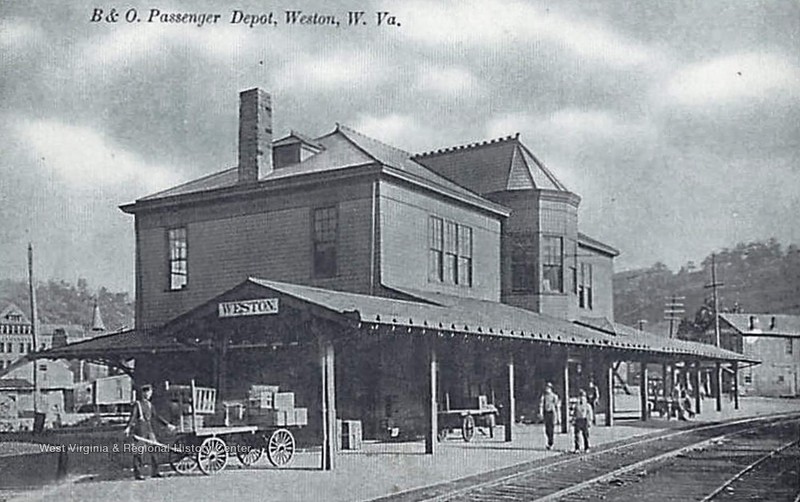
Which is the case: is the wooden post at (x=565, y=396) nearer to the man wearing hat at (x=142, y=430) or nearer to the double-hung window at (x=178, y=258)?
the double-hung window at (x=178, y=258)

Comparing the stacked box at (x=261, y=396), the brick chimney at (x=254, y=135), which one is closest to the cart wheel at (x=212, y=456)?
the stacked box at (x=261, y=396)

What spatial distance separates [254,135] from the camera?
8.05m

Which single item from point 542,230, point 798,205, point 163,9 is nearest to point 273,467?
point 163,9

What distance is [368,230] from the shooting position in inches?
379

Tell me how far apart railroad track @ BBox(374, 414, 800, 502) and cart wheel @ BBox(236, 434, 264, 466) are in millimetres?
1904

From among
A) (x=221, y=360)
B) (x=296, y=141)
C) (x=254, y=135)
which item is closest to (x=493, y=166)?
(x=296, y=141)

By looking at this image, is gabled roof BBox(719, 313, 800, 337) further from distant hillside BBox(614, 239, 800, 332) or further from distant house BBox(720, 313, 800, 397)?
distant hillside BBox(614, 239, 800, 332)

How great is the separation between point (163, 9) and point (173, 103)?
0.66 metres

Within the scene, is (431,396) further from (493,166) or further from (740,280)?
(740,280)

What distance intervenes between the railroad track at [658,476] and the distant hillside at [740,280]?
4.70 ft

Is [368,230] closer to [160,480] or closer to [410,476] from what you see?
[410,476]

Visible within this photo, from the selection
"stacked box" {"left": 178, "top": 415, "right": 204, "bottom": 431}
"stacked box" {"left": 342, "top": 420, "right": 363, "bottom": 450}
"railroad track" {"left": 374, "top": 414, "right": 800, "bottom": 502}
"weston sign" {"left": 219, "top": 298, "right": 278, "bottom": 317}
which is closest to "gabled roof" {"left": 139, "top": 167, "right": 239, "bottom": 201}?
"weston sign" {"left": 219, "top": 298, "right": 278, "bottom": 317}

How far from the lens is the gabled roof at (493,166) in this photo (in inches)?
337

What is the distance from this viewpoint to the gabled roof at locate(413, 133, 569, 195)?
28.1ft
